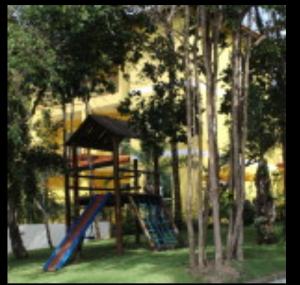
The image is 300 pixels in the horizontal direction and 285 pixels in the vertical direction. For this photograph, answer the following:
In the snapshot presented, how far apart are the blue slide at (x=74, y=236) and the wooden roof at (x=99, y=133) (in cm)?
162

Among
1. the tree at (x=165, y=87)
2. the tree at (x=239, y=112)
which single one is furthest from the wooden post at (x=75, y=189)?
the tree at (x=239, y=112)

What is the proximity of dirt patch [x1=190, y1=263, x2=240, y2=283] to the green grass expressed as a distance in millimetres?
163

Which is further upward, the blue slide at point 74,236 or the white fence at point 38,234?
the blue slide at point 74,236

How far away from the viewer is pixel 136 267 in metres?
12.6

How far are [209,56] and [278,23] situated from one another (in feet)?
7.20

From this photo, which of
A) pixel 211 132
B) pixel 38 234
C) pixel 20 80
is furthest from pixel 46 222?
pixel 211 132

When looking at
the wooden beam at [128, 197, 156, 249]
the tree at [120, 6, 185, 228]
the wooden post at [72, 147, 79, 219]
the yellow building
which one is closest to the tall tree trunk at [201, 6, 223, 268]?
the tree at [120, 6, 185, 228]

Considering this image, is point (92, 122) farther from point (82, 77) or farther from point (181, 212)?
point (181, 212)

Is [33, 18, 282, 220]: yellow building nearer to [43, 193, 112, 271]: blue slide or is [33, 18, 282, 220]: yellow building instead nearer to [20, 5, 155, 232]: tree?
[20, 5, 155, 232]: tree

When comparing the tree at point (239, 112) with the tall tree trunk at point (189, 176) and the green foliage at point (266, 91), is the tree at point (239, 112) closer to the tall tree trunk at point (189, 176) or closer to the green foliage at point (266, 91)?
the green foliage at point (266, 91)

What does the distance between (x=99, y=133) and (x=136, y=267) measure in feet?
19.0

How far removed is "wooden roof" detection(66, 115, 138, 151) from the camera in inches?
642

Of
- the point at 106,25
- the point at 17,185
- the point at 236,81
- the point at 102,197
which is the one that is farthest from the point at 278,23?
the point at 17,185

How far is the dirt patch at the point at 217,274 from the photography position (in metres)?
11.0
